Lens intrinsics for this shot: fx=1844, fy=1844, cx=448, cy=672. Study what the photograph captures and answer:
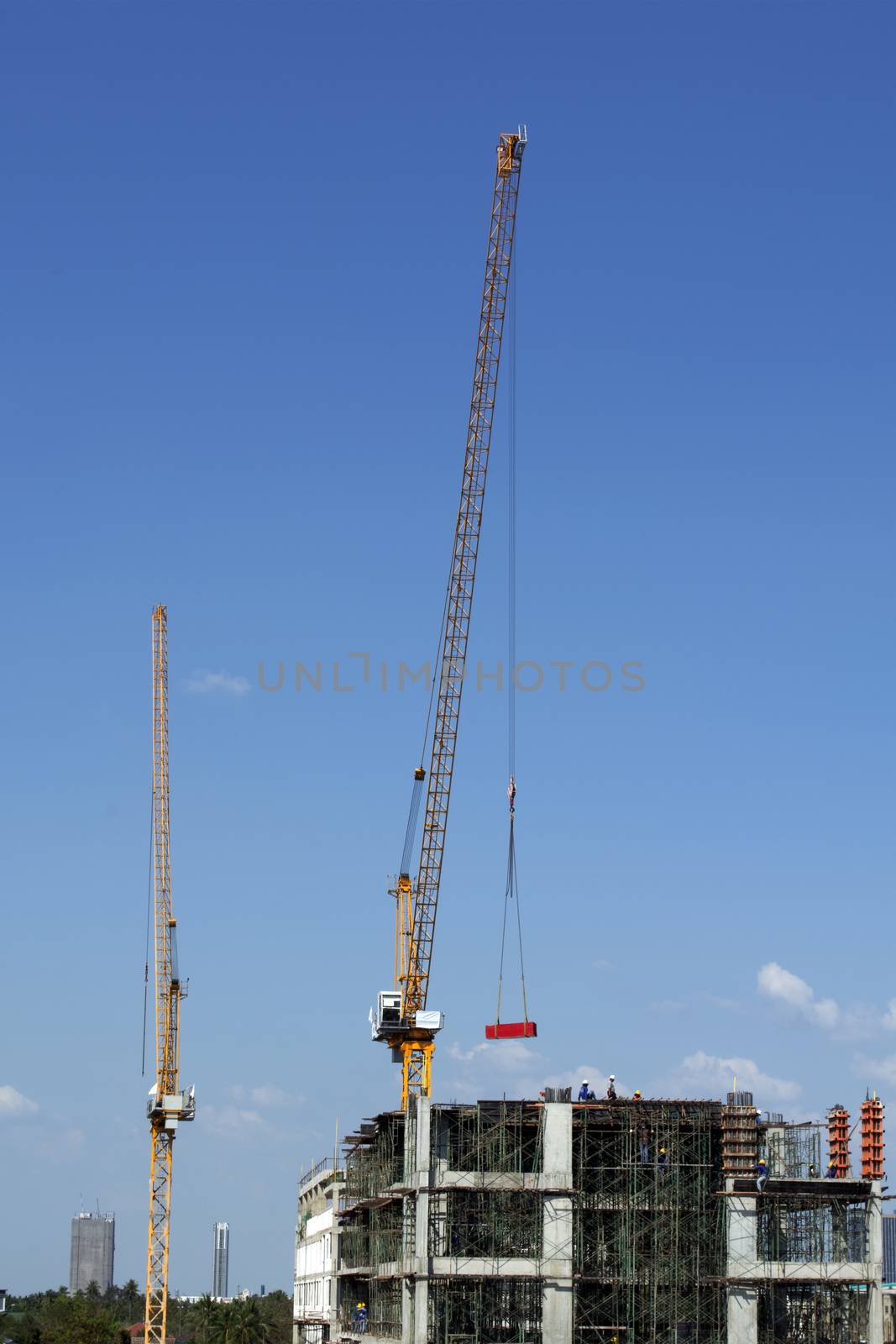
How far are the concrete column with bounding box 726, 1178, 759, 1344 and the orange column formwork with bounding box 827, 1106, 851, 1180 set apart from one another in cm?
628

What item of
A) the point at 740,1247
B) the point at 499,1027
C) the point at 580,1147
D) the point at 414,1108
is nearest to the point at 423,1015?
the point at 499,1027

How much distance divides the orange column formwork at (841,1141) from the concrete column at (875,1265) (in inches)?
80.2

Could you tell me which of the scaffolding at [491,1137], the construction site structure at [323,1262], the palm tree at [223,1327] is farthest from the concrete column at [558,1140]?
the palm tree at [223,1327]

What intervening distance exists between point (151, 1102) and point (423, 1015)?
37810mm

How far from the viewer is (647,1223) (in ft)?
390

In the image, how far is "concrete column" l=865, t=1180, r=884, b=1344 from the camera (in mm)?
113875

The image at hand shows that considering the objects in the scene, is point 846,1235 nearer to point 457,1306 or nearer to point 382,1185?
point 457,1306

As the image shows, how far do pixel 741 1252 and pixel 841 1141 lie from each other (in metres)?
9.37

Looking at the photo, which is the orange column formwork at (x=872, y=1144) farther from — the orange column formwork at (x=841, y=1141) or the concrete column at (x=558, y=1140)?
the concrete column at (x=558, y=1140)

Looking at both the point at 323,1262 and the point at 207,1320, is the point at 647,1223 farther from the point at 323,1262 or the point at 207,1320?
the point at 207,1320

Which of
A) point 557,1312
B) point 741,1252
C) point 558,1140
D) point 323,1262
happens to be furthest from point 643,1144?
point 323,1262

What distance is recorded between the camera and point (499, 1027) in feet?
470

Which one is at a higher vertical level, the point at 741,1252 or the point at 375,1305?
the point at 741,1252

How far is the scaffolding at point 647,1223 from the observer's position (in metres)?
117
